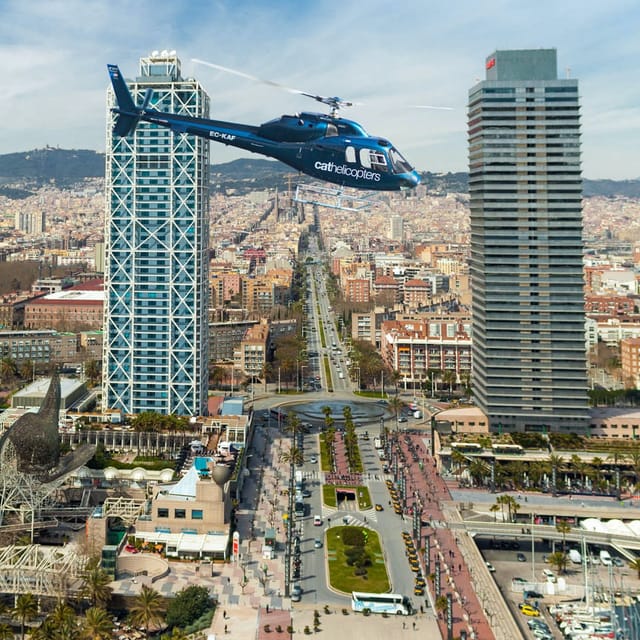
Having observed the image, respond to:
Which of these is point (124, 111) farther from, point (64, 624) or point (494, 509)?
point (494, 509)

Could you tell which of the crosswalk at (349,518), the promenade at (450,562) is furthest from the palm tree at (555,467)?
the crosswalk at (349,518)

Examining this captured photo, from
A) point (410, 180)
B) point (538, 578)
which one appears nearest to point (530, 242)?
point (538, 578)

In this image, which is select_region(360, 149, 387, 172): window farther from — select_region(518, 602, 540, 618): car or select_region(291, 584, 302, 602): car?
select_region(518, 602, 540, 618): car

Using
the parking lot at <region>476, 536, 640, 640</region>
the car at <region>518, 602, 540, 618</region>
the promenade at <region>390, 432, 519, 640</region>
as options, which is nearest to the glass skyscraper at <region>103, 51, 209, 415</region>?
the promenade at <region>390, 432, 519, 640</region>

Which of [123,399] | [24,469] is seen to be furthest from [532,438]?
[24,469]

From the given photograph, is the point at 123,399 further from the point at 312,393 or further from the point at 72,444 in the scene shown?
the point at 312,393

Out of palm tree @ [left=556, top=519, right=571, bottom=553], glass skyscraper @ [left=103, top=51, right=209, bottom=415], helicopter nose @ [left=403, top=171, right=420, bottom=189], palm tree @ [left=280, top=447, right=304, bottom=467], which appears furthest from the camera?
glass skyscraper @ [left=103, top=51, right=209, bottom=415]
